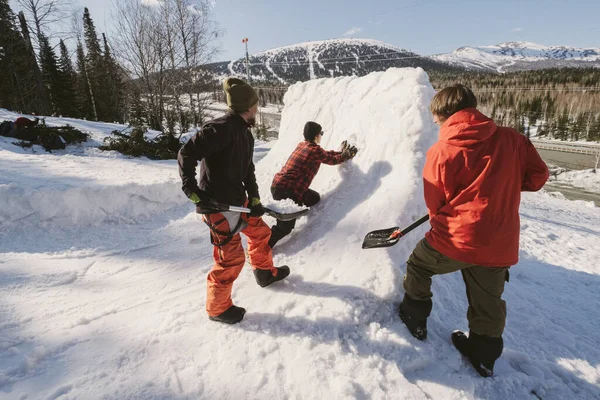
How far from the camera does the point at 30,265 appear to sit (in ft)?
11.2

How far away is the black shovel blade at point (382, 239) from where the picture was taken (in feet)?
7.82

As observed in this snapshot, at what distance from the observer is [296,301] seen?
253 cm

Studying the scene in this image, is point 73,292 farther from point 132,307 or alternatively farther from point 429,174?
point 429,174

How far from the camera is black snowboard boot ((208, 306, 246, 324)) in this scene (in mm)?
2324

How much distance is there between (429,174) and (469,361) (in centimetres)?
135

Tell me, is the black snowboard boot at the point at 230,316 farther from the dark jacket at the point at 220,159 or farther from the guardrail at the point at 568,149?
the guardrail at the point at 568,149

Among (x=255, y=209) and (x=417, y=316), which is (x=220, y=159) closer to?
(x=255, y=209)

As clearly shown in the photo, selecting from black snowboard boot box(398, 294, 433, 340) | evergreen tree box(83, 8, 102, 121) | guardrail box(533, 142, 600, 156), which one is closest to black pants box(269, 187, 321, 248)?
black snowboard boot box(398, 294, 433, 340)

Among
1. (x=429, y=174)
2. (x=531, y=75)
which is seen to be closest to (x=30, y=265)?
(x=429, y=174)

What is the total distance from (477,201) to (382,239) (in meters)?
0.86

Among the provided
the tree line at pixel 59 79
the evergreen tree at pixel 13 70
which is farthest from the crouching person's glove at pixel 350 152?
the evergreen tree at pixel 13 70

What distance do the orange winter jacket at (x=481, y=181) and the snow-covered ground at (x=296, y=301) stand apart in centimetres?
82

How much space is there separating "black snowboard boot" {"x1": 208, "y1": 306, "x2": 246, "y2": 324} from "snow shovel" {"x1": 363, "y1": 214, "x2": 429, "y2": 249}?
3.77 feet

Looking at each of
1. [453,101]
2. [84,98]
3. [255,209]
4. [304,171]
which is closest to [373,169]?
[304,171]
